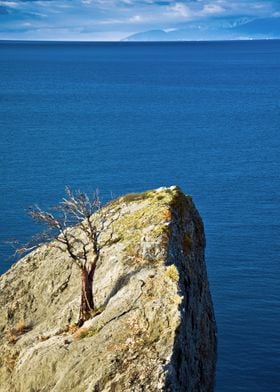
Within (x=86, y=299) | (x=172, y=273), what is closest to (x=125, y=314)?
(x=172, y=273)

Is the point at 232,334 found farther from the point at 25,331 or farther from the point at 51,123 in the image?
the point at 51,123

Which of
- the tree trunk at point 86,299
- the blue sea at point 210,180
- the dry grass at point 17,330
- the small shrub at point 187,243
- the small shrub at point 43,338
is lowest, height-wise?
the blue sea at point 210,180

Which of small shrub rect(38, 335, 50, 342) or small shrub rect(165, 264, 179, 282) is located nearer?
small shrub rect(165, 264, 179, 282)

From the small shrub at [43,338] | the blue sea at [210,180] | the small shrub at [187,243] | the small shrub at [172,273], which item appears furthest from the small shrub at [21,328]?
the blue sea at [210,180]

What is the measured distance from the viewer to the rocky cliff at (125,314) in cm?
3172

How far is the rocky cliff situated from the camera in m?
31.7

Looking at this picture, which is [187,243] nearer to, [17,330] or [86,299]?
[86,299]

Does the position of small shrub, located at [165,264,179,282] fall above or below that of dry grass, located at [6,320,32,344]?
above

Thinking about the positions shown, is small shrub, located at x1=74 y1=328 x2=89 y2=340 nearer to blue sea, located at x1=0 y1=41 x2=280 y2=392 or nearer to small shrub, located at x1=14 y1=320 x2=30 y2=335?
small shrub, located at x1=14 y1=320 x2=30 y2=335

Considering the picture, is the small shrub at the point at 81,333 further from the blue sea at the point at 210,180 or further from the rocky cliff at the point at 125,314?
the blue sea at the point at 210,180

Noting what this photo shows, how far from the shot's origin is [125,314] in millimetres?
35562

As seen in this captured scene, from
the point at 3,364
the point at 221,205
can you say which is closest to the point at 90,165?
the point at 221,205

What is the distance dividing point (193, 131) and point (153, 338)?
145155 millimetres

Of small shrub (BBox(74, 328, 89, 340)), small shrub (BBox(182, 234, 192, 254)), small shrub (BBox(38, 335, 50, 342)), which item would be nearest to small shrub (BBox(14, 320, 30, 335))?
small shrub (BBox(38, 335, 50, 342))
